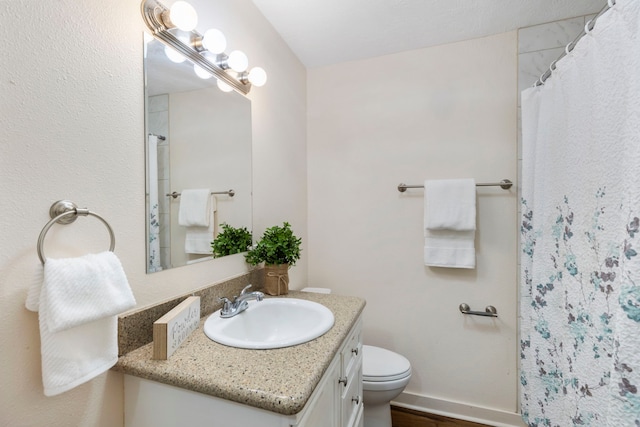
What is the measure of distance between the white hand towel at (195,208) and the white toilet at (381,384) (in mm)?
1128

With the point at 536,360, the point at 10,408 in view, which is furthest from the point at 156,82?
the point at 536,360

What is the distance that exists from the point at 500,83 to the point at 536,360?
152cm

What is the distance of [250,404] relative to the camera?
626 mm

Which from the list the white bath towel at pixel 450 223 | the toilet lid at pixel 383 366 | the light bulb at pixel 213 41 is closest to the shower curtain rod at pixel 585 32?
the white bath towel at pixel 450 223

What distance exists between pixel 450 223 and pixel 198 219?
1370 mm

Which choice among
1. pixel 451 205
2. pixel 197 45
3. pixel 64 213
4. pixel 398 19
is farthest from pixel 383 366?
pixel 398 19

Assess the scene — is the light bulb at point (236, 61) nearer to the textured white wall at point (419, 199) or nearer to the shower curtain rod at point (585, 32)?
the textured white wall at point (419, 199)

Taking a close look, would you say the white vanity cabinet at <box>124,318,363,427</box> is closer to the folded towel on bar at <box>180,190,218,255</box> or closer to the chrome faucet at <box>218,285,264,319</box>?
the chrome faucet at <box>218,285,264,319</box>

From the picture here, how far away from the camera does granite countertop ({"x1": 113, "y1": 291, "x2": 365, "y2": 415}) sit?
62cm

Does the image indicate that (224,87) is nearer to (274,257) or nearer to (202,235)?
(202,235)

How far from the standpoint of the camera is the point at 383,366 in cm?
153

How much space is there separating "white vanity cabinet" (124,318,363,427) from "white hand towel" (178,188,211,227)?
521mm

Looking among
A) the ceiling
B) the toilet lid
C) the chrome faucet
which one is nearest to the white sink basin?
the chrome faucet

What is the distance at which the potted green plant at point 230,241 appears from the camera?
1.21 meters
